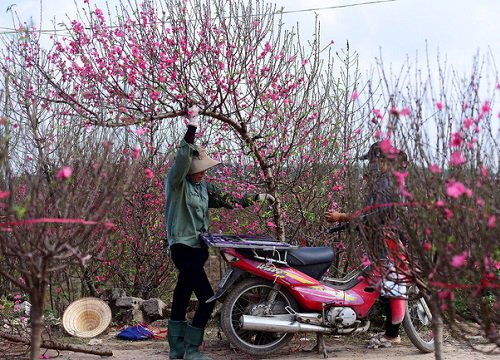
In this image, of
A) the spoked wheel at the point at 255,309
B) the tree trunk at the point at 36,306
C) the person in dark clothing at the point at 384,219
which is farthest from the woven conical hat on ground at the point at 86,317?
the person in dark clothing at the point at 384,219

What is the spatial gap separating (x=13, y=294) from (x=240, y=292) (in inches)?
165

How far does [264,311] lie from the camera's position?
281 inches

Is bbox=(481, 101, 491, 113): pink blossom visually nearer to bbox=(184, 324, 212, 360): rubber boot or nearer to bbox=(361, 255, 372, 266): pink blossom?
bbox=(361, 255, 372, 266): pink blossom

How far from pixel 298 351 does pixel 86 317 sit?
2777 mm

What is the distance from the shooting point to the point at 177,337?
7.27 m

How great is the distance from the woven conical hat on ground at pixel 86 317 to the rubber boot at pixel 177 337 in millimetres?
1600

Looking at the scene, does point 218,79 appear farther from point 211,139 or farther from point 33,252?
point 33,252

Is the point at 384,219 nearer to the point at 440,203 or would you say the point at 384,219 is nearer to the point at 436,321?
the point at 436,321

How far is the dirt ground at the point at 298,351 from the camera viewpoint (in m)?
7.31

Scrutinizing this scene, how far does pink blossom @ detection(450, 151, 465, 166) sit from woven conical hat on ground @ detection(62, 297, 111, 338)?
17.6 feet

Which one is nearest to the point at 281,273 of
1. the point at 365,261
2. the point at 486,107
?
the point at 365,261

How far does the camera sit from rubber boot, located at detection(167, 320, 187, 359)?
23.7 ft

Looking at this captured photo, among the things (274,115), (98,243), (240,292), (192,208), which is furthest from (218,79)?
(98,243)

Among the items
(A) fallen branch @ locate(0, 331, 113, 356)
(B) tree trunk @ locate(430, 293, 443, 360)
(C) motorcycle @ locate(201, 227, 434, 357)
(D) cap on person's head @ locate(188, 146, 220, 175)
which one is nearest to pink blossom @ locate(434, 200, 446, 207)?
(B) tree trunk @ locate(430, 293, 443, 360)
